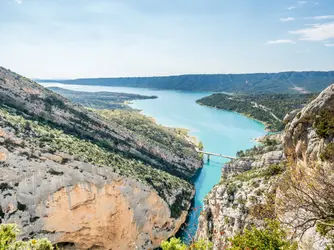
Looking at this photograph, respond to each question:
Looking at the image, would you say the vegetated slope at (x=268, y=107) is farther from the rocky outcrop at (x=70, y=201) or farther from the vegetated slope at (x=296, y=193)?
the vegetated slope at (x=296, y=193)

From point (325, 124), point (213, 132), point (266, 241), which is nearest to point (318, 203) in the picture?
point (266, 241)

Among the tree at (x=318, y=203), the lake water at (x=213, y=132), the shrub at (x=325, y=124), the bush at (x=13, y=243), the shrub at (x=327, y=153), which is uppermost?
the shrub at (x=325, y=124)

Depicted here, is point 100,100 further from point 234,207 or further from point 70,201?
point 234,207

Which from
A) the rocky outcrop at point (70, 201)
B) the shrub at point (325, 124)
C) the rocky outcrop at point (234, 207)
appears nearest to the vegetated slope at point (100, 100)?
the rocky outcrop at point (70, 201)

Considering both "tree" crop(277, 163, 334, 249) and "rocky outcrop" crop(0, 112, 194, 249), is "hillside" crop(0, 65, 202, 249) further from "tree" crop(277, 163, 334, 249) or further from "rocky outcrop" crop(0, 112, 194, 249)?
"tree" crop(277, 163, 334, 249)

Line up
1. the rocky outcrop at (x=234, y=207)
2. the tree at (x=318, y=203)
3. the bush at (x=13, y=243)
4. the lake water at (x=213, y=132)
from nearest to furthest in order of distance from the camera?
the tree at (x=318, y=203) < the bush at (x=13, y=243) < the rocky outcrop at (x=234, y=207) < the lake water at (x=213, y=132)

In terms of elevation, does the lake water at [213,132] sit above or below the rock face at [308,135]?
below

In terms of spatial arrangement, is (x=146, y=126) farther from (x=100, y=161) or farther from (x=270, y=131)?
(x=270, y=131)

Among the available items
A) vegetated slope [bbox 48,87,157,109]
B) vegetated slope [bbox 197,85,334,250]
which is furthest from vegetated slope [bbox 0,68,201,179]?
vegetated slope [bbox 48,87,157,109]
